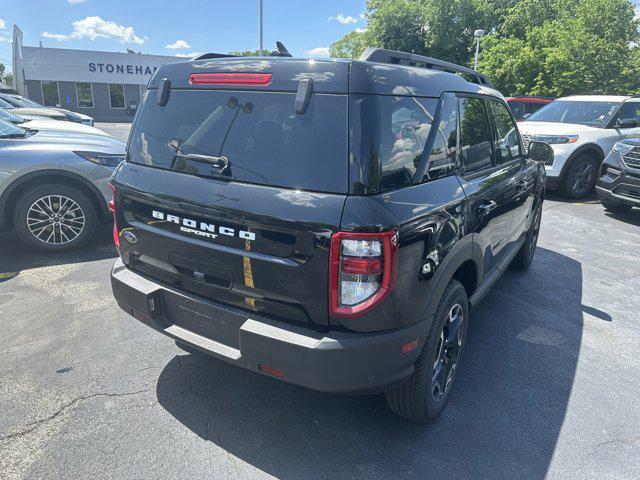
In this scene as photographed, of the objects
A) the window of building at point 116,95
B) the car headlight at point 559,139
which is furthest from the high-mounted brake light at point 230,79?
the window of building at point 116,95

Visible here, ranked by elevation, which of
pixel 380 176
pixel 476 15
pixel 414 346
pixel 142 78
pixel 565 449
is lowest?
pixel 565 449

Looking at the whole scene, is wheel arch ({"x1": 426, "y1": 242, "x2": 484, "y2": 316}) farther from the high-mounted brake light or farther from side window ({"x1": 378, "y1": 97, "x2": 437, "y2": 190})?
the high-mounted brake light

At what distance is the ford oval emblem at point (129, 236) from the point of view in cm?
269

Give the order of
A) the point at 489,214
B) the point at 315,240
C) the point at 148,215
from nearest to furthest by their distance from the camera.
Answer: the point at 315,240 < the point at 148,215 < the point at 489,214

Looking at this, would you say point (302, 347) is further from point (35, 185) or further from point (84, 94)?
point (84, 94)

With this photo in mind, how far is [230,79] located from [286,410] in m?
1.88

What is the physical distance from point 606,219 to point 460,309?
6241mm

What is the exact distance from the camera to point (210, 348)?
233 cm

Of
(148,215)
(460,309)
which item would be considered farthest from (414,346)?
(148,215)

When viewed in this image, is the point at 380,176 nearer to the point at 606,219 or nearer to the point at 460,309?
the point at 460,309

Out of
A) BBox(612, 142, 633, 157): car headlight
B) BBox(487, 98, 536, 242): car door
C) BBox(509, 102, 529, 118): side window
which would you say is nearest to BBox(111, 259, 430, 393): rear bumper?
BBox(487, 98, 536, 242): car door

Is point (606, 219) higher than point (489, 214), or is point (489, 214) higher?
point (489, 214)

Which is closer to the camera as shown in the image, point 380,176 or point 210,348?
point 380,176

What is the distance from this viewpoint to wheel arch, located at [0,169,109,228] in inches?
192
